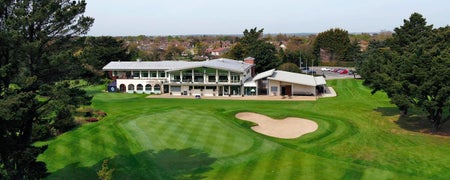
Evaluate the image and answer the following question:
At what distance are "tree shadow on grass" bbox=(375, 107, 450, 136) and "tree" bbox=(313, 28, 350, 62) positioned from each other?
77.8 meters

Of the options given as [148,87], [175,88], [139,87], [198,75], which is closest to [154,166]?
[198,75]

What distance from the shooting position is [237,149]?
32.8 m

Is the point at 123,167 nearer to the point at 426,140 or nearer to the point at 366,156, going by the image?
the point at 366,156

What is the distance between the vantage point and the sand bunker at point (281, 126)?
4000 cm

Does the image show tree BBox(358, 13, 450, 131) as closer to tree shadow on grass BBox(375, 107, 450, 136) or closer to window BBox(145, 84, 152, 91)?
tree shadow on grass BBox(375, 107, 450, 136)

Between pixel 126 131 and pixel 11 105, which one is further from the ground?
pixel 11 105

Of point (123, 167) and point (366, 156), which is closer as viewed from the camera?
point (123, 167)

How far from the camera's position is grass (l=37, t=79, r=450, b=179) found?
90.1 ft

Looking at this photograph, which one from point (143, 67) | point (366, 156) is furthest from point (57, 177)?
point (143, 67)

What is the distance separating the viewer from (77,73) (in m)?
22.2

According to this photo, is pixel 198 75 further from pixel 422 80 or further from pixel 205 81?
pixel 422 80

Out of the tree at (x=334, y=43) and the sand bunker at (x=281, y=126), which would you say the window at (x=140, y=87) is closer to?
the sand bunker at (x=281, y=126)

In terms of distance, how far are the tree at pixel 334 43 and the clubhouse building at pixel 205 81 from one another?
193 feet

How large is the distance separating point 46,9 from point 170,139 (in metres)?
17.5
